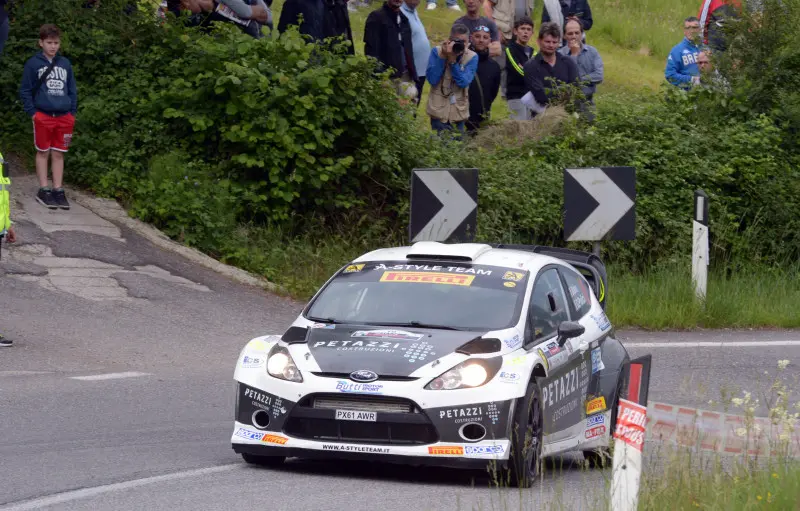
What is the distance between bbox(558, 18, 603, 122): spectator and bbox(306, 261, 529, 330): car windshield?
1123 centimetres

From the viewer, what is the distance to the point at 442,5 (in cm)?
3325

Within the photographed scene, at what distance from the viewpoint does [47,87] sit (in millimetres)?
16641

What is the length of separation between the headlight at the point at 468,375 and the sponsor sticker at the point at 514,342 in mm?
291

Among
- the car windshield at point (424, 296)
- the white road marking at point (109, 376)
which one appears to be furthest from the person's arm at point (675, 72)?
the car windshield at point (424, 296)

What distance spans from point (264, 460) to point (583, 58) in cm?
1340

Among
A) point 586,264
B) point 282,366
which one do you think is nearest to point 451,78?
point 586,264

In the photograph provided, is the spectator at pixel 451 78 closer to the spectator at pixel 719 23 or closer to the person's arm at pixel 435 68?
the person's arm at pixel 435 68

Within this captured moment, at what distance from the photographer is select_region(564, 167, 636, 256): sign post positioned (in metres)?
16.1

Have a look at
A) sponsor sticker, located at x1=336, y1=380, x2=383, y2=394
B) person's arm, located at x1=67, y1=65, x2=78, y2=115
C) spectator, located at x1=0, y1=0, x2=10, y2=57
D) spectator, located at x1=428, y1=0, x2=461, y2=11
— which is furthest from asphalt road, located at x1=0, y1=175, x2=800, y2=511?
spectator, located at x1=428, y1=0, x2=461, y2=11

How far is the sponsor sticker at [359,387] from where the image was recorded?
26.7 ft

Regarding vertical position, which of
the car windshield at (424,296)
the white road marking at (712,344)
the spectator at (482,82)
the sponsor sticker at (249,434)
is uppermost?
the spectator at (482,82)

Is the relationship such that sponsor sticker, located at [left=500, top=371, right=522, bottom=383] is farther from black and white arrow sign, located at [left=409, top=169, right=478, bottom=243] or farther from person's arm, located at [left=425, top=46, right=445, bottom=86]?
person's arm, located at [left=425, top=46, right=445, bottom=86]

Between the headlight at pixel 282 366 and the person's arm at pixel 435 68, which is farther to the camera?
the person's arm at pixel 435 68

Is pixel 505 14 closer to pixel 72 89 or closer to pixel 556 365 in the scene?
pixel 72 89
